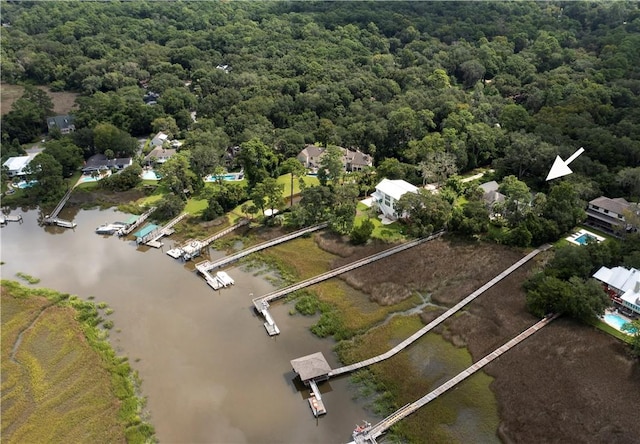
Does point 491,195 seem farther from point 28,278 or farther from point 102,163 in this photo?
point 102,163

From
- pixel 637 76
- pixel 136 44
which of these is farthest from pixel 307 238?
pixel 136 44

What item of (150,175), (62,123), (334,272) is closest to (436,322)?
(334,272)

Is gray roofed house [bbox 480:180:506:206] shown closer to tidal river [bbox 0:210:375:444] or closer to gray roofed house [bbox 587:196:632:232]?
gray roofed house [bbox 587:196:632:232]

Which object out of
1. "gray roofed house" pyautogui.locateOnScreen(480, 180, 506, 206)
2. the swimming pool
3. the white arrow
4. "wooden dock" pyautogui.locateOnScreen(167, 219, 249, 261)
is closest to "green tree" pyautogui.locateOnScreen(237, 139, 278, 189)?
"wooden dock" pyautogui.locateOnScreen(167, 219, 249, 261)

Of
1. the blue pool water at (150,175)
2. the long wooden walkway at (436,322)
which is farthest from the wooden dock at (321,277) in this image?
the blue pool water at (150,175)

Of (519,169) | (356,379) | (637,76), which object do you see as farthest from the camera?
(637,76)

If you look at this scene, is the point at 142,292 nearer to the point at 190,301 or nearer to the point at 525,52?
the point at 190,301
